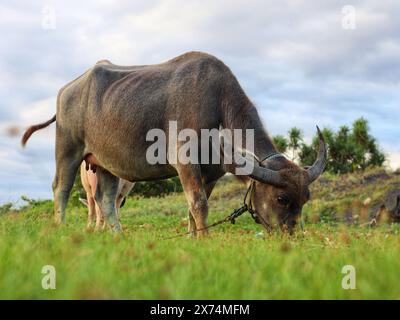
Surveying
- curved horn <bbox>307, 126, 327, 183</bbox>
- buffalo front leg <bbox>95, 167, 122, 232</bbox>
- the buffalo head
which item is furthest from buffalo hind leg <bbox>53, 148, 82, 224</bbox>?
curved horn <bbox>307, 126, 327, 183</bbox>

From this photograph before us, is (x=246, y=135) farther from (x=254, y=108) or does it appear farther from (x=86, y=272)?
(x=86, y=272)

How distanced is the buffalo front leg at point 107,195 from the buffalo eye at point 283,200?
3611 mm

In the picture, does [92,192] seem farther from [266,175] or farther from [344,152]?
[344,152]

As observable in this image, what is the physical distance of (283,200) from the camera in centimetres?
741

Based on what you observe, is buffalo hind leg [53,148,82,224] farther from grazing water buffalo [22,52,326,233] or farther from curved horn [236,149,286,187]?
curved horn [236,149,286,187]

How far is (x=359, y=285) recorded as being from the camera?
3.38 metres

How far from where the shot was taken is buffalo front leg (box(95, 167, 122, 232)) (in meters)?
10.0

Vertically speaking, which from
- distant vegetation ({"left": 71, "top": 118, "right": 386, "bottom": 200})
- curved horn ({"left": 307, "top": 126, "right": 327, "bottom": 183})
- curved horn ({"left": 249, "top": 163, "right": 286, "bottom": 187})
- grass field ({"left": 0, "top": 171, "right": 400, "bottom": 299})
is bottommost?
grass field ({"left": 0, "top": 171, "right": 400, "bottom": 299})

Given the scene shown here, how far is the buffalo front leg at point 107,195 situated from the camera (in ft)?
32.9

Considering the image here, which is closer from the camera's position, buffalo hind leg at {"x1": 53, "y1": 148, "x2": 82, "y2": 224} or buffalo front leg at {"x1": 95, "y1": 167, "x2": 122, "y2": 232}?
buffalo hind leg at {"x1": 53, "y1": 148, "x2": 82, "y2": 224}

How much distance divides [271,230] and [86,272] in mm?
4303

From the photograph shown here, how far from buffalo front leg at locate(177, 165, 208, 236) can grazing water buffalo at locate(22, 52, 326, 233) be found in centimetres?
1

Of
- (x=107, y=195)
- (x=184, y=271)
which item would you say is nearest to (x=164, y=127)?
(x=107, y=195)
